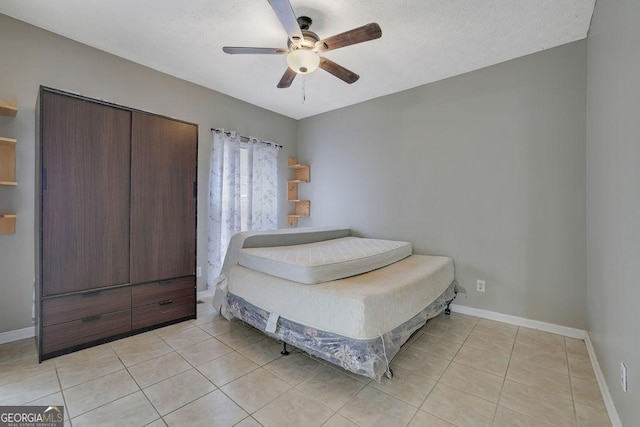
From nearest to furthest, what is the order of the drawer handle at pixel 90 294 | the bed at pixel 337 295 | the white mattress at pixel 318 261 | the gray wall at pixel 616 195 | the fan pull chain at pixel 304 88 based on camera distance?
the gray wall at pixel 616 195 → the bed at pixel 337 295 → the white mattress at pixel 318 261 → the drawer handle at pixel 90 294 → the fan pull chain at pixel 304 88

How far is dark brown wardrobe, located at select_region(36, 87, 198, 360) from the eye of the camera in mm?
2002

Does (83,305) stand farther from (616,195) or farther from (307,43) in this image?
(616,195)

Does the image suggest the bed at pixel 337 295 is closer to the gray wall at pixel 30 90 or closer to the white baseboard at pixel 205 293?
the white baseboard at pixel 205 293

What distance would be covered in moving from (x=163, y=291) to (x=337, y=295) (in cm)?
178

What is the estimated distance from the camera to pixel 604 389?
5.40 feet

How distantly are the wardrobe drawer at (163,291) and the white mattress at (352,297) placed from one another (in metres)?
0.48

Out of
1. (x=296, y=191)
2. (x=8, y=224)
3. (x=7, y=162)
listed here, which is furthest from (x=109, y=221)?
(x=296, y=191)

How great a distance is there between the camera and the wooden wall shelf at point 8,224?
2.19 m

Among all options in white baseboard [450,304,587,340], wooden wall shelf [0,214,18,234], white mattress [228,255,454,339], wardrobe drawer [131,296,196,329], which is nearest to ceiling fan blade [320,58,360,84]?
white mattress [228,255,454,339]

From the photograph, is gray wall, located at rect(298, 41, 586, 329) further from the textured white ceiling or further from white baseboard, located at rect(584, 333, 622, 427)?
white baseboard, located at rect(584, 333, 622, 427)

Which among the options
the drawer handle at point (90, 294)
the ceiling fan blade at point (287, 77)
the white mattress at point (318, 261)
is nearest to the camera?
the white mattress at point (318, 261)

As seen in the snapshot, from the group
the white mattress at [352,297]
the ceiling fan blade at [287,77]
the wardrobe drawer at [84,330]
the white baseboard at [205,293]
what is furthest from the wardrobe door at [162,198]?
the ceiling fan blade at [287,77]

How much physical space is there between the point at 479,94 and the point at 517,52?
0.44 meters

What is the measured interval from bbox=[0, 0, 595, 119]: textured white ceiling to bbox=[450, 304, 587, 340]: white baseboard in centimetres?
253
